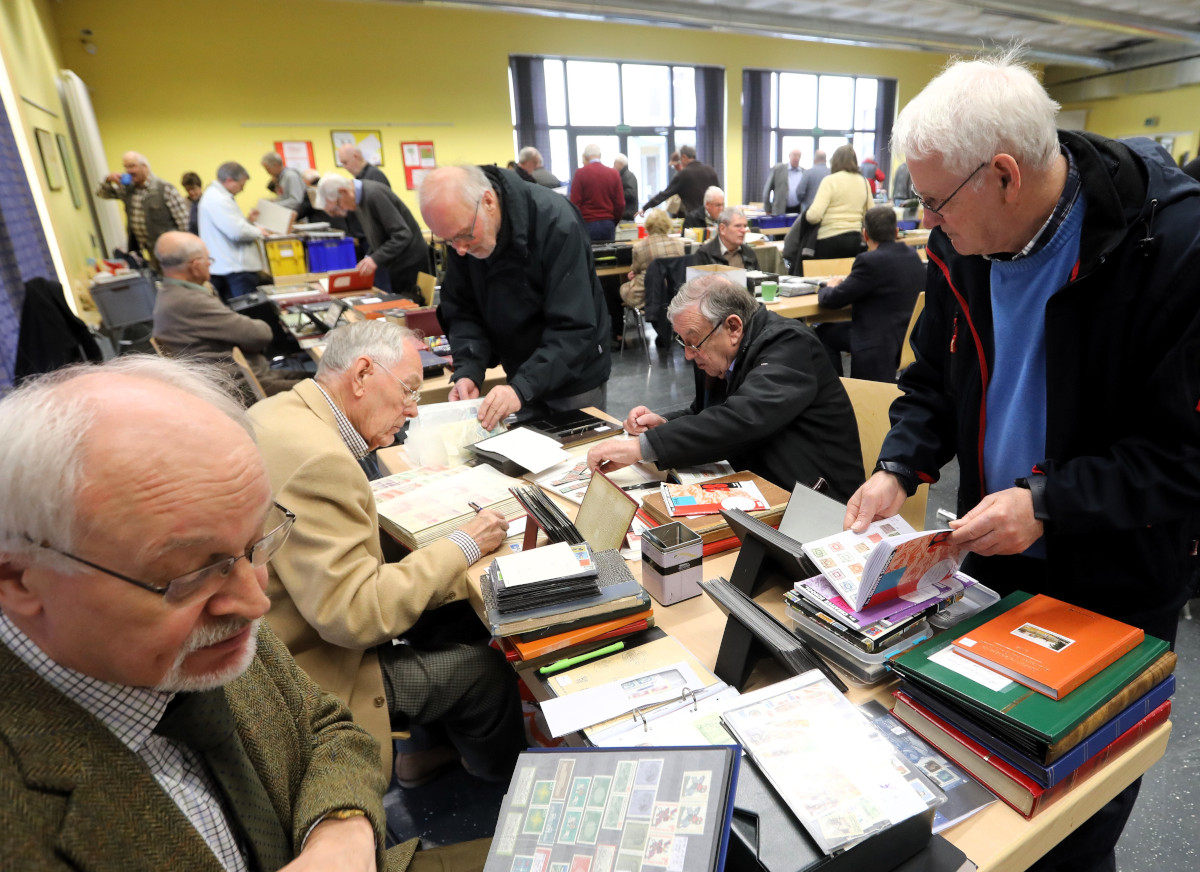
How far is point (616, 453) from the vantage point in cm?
205

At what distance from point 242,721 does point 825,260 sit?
5372mm

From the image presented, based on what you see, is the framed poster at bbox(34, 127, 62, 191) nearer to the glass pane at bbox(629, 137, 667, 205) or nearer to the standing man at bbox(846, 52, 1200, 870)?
the standing man at bbox(846, 52, 1200, 870)

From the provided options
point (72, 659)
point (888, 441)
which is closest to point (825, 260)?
point (888, 441)

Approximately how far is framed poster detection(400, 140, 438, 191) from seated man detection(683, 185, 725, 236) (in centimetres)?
433

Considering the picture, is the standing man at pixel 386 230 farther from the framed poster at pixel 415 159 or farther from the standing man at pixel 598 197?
the framed poster at pixel 415 159

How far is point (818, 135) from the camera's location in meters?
→ 13.8

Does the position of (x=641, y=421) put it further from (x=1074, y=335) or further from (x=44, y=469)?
(x=44, y=469)

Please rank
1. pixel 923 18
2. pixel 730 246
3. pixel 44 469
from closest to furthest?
pixel 44 469 → pixel 730 246 → pixel 923 18

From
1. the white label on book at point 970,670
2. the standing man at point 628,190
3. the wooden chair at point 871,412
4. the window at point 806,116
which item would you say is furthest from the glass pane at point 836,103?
the white label on book at point 970,670

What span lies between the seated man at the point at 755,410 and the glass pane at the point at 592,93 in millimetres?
10465

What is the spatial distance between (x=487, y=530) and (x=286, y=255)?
5732 mm

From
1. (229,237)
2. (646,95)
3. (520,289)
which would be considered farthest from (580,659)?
(646,95)

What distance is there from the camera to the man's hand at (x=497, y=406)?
7.84 ft

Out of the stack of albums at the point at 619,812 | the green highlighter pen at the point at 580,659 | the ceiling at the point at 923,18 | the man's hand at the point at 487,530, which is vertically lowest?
the green highlighter pen at the point at 580,659
